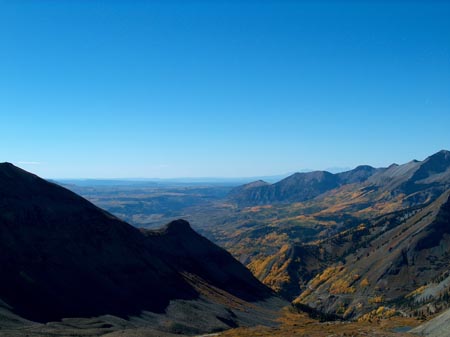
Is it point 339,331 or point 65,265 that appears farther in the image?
point 65,265

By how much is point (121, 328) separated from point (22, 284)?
36.5 meters

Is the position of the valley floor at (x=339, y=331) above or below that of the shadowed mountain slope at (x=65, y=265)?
below

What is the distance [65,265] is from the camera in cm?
16088

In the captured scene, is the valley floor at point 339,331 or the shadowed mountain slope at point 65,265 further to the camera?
the shadowed mountain slope at point 65,265

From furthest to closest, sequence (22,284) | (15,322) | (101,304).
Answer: (101,304) < (22,284) < (15,322)

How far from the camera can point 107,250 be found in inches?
7347

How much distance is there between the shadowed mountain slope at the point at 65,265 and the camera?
137m

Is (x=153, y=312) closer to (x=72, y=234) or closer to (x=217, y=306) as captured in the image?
(x=217, y=306)

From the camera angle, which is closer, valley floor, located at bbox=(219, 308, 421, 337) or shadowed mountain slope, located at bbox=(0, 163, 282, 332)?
valley floor, located at bbox=(219, 308, 421, 337)

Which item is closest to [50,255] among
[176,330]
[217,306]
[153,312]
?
[153,312]

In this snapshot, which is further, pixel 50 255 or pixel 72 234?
pixel 72 234

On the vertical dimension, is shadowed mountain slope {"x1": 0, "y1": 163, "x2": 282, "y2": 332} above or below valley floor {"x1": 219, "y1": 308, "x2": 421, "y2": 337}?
above

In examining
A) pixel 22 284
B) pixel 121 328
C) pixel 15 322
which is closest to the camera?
pixel 15 322

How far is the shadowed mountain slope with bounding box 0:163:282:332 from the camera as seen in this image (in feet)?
449
